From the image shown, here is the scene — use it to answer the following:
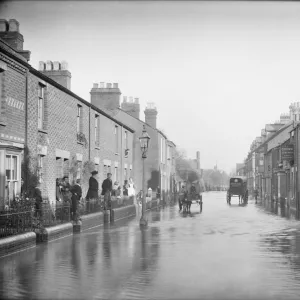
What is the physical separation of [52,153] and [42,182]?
57.8 inches

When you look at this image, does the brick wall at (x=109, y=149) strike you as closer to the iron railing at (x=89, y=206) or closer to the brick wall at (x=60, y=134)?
the brick wall at (x=60, y=134)

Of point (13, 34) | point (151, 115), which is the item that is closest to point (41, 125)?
point (13, 34)

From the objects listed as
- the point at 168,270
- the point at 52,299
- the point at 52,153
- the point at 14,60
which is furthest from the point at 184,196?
the point at 52,299

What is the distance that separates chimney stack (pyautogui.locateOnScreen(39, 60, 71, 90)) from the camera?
27.0 meters

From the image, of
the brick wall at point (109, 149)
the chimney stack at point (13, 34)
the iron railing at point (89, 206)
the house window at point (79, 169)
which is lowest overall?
the iron railing at point (89, 206)

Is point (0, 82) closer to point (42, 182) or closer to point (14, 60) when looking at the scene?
point (14, 60)

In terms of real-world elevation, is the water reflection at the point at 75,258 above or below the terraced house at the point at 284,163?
below

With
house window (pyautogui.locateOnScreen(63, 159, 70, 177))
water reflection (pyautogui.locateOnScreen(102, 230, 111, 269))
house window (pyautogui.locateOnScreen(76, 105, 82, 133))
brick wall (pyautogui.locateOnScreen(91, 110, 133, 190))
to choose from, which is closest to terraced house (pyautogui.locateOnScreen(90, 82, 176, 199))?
brick wall (pyautogui.locateOnScreen(91, 110, 133, 190))

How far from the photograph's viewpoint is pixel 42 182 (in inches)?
792

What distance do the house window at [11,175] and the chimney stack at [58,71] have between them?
1018 cm

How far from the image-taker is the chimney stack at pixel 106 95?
138ft

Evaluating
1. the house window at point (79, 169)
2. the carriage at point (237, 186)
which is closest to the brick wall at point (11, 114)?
the house window at point (79, 169)

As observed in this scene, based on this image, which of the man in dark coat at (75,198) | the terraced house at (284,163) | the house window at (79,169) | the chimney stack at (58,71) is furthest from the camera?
the terraced house at (284,163)

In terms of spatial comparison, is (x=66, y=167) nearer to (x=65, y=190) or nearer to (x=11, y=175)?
(x=65, y=190)
